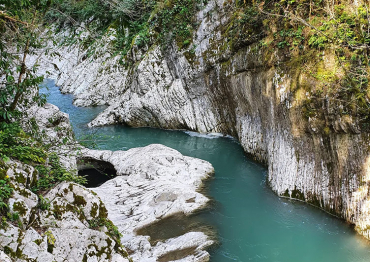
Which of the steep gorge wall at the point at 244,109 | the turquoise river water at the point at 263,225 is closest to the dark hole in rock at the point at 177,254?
the turquoise river water at the point at 263,225

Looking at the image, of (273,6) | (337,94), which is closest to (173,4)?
(273,6)

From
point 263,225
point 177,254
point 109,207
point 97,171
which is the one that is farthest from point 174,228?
point 97,171

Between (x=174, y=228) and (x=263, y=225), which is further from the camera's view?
(x=263, y=225)

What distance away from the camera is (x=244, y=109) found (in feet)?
45.1

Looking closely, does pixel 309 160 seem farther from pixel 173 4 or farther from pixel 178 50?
pixel 173 4

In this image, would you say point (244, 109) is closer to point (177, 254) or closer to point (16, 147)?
point (177, 254)

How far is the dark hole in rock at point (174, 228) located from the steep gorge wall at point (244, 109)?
328 cm

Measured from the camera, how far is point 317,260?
24.2 ft

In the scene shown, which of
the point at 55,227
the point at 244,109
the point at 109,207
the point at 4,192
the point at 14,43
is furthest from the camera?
the point at 244,109

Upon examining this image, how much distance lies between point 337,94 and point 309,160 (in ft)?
7.47

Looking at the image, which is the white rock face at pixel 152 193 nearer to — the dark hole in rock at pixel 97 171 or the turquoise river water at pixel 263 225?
the dark hole in rock at pixel 97 171

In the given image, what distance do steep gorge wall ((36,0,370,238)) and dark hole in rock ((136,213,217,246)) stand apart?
3.28 metres

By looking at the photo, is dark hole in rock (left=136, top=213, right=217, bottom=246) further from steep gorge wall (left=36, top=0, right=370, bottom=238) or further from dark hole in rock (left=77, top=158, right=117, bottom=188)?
dark hole in rock (left=77, top=158, right=117, bottom=188)

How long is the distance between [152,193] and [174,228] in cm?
183
